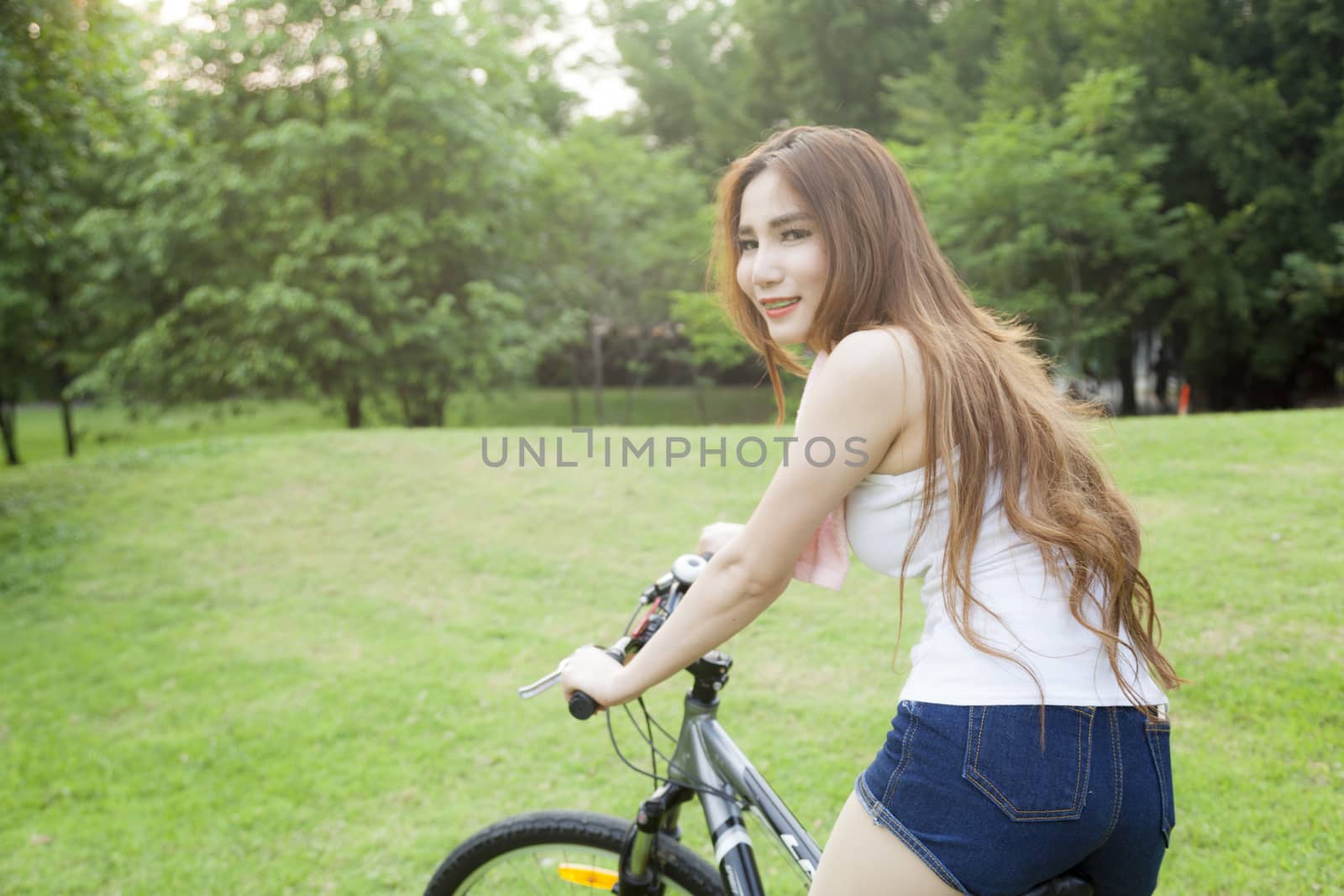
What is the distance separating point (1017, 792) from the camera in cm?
123

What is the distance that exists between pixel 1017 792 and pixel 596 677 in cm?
70

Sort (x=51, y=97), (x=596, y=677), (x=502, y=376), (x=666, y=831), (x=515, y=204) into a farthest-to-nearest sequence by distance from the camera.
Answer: (x=515, y=204)
(x=502, y=376)
(x=51, y=97)
(x=666, y=831)
(x=596, y=677)

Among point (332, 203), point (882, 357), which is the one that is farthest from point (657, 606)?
point (332, 203)

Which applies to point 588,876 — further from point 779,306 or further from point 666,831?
point 779,306

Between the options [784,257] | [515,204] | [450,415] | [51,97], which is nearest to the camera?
[784,257]

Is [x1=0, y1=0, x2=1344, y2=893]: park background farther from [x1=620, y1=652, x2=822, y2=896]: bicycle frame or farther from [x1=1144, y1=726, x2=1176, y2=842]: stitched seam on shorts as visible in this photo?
[x1=620, y1=652, x2=822, y2=896]: bicycle frame

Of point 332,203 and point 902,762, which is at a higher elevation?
point 332,203

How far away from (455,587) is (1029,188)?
433 inches

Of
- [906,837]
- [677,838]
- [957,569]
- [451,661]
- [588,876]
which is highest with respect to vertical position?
[957,569]

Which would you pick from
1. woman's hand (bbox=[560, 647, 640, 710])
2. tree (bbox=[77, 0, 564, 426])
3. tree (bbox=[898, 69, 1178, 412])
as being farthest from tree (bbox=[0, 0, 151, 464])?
tree (bbox=[898, 69, 1178, 412])

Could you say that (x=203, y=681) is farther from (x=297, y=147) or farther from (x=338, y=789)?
(x=297, y=147)

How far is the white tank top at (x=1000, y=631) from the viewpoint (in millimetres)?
1264

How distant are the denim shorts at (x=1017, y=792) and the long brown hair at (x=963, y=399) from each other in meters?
0.08

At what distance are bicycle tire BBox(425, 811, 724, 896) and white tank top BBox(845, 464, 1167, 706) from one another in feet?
2.39
